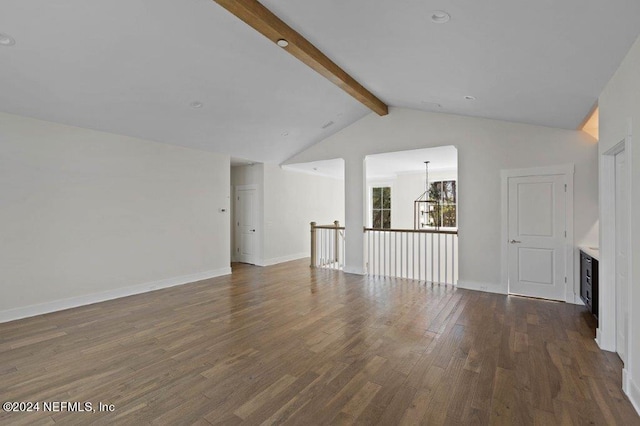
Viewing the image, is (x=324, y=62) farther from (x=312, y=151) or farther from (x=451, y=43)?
(x=312, y=151)

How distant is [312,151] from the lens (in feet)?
24.3

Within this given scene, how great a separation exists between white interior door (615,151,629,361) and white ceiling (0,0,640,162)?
904 millimetres

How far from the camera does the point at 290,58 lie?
13.0 ft

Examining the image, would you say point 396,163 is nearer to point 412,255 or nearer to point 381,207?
point 412,255

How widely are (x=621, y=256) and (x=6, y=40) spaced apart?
19.4 feet

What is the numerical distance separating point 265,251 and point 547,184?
595 centimetres

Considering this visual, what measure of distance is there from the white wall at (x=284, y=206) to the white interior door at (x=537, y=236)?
5.28 m

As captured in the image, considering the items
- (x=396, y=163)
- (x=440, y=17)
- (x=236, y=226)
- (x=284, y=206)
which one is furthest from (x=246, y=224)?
(x=440, y=17)

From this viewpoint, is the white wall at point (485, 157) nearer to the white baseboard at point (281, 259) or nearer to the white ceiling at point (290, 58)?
the white ceiling at point (290, 58)

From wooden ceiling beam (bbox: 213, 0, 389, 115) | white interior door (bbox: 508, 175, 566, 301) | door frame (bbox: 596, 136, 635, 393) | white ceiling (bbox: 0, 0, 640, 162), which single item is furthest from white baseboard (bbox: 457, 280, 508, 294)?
wooden ceiling beam (bbox: 213, 0, 389, 115)

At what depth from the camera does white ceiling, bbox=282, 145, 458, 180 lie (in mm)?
6348

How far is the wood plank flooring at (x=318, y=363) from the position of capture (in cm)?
216

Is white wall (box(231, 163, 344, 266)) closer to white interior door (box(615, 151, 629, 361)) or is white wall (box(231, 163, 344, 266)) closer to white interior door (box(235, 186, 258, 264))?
white interior door (box(235, 186, 258, 264))

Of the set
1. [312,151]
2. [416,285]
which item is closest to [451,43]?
[416,285]
